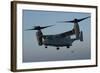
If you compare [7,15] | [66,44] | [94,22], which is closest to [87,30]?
[94,22]

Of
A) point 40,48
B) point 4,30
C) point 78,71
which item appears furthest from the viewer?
point 78,71

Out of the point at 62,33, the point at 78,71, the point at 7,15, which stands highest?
the point at 7,15

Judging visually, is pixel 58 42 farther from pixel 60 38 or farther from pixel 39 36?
pixel 39 36

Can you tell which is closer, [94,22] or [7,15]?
[7,15]

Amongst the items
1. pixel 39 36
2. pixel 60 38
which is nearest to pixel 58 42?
pixel 60 38

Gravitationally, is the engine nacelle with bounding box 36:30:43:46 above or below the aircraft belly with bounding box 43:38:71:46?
above

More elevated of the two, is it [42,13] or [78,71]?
[42,13]

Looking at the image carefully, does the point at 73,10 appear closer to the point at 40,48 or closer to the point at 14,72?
the point at 40,48

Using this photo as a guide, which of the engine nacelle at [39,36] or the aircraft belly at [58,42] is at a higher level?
the engine nacelle at [39,36]

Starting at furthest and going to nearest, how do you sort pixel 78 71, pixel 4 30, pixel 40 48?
pixel 78 71 < pixel 40 48 < pixel 4 30
